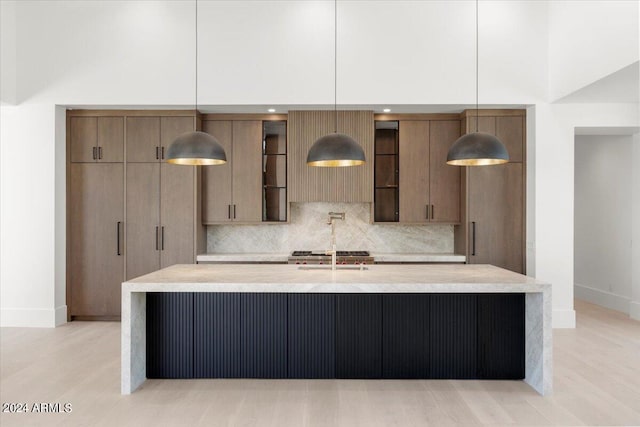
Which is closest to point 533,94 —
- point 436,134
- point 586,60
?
point 586,60

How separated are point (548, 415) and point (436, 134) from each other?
145 inches

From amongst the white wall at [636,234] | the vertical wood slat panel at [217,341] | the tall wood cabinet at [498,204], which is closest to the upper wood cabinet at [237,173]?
the vertical wood slat panel at [217,341]

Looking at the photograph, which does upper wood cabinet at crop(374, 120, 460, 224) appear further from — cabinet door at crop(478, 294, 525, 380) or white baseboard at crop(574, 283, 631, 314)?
white baseboard at crop(574, 283, 631, 314)

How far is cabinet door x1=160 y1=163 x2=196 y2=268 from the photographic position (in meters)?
5.62

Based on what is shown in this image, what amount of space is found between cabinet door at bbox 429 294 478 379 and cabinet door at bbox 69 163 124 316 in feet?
13.0

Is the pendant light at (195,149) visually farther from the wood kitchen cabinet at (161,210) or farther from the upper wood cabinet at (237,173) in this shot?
the upper wood cabinet at (237,173)

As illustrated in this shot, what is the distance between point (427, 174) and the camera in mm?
5836

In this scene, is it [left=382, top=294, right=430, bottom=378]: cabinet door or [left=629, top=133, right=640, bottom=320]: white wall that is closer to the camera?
[left=382, top=294, right=430, bottom=378]: cabinet door

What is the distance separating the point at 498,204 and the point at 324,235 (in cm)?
227

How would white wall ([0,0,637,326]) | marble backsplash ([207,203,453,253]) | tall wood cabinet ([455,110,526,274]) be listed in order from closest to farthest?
white wall ([0,0,637,326])
tall wood cabinet ([455,110,526,274])
marble backsplash ([207,203,453,253])

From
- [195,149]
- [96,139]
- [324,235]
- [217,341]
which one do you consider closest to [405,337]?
[217,341]

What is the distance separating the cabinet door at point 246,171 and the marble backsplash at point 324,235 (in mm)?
454

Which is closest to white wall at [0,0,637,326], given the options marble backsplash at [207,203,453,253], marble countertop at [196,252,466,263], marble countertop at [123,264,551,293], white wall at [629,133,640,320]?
white wall at [629,133,640,320]

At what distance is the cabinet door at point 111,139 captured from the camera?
5.68m
